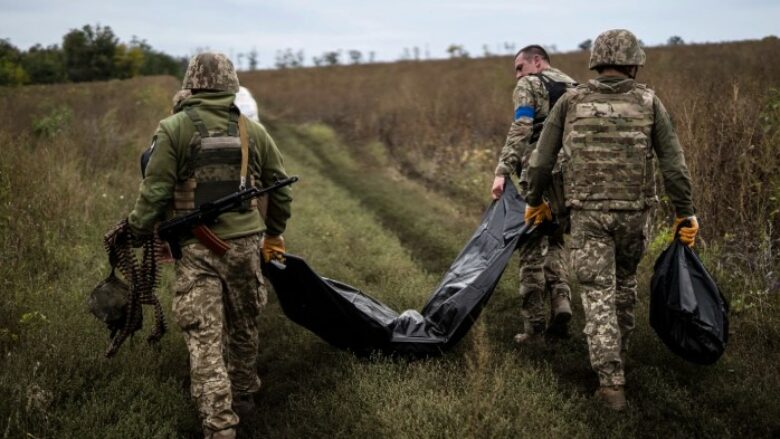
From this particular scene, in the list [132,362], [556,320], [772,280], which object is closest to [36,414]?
[132,362]

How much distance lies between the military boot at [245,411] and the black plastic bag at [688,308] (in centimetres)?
286

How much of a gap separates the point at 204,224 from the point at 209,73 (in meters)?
0.94

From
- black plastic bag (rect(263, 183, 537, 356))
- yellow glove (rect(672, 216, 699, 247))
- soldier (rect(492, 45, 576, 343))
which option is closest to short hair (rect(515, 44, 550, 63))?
soldier (rect(492, 45, 576, 343))

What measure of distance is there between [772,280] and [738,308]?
1.40 feet

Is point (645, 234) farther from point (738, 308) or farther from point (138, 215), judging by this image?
point (138, 215)

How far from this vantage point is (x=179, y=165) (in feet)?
12.3

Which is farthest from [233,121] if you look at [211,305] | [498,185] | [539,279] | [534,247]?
[539,279]

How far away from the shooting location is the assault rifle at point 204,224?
3.73 m

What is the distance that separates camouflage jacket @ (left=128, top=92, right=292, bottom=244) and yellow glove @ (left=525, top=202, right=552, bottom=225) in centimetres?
213

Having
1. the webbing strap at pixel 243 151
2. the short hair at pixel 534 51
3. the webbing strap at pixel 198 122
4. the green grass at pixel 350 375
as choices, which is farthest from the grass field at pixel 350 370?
the short hair at pixel 534 51

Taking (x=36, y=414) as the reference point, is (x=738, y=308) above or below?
above

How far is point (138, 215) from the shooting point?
3.74m

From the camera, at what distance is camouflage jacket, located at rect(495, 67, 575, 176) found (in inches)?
202

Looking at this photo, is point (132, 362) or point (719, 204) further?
point (719, 204)
